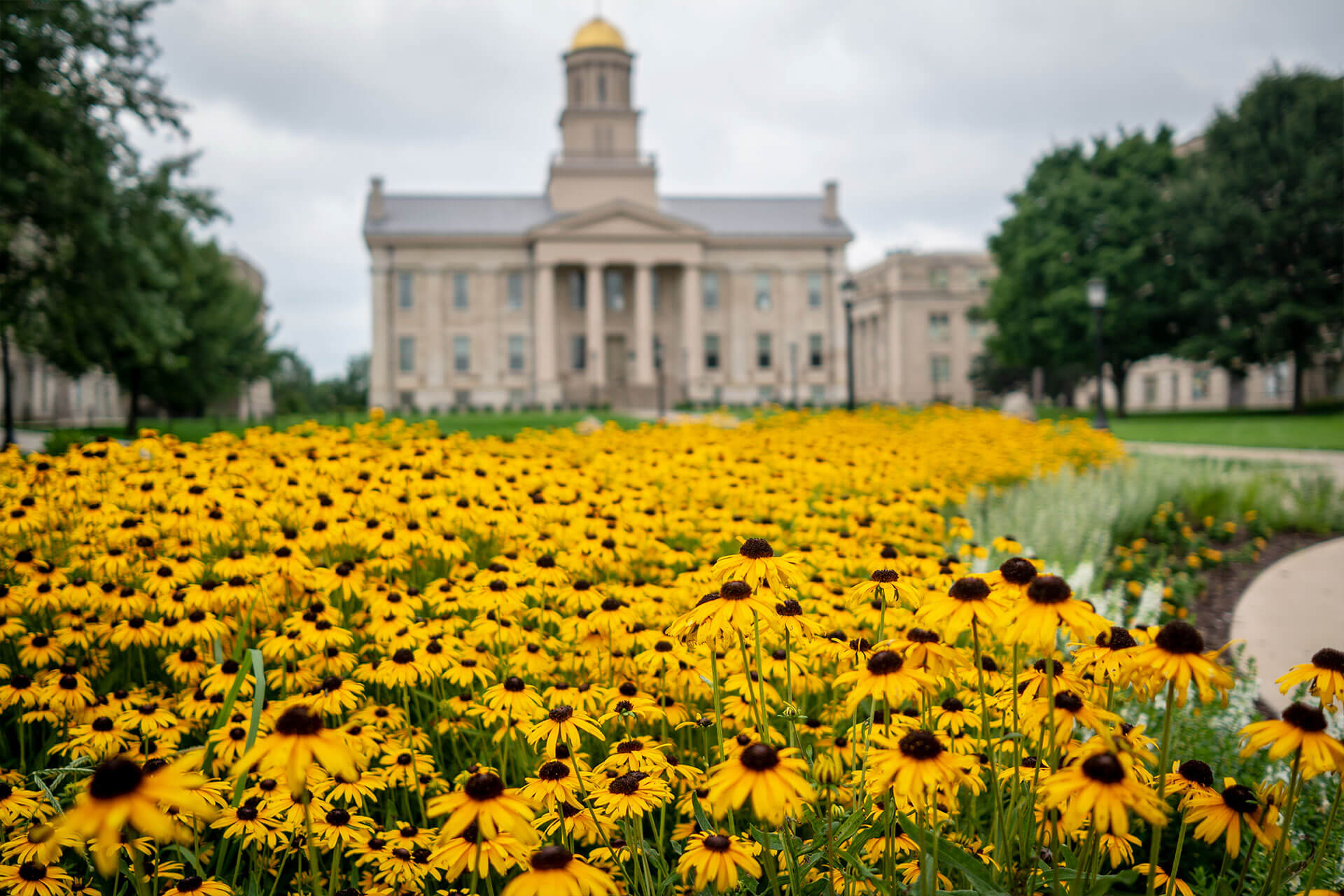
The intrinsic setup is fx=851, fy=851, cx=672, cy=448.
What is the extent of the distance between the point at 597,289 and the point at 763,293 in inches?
497

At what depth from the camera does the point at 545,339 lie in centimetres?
5775

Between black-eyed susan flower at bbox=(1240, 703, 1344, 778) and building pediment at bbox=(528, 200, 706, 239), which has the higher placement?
building pediment at bbox=(528, 200, 706, 239)

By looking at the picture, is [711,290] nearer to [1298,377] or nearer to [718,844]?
[1298,377]

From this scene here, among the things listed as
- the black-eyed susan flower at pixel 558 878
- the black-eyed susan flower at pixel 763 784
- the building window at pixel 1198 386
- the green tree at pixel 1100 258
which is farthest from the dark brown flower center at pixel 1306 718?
the building window at pixel 1198 386

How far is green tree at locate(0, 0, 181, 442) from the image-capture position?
16.7 metres

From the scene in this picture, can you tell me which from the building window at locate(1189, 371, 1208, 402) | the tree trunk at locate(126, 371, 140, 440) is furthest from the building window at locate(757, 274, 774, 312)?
the tree trunk at locate(126, 371, 140, 440)

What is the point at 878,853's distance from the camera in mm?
2334

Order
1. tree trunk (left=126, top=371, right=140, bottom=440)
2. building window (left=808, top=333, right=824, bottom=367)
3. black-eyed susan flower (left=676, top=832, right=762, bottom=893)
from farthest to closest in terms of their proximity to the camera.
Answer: building window (left=808, top=333, right=824, bottom=367) < tree trunk (left=126, top=371, right=140, bottom=440) < black-eyed susan flower (left=676, top=832, right=762, bottom=893)

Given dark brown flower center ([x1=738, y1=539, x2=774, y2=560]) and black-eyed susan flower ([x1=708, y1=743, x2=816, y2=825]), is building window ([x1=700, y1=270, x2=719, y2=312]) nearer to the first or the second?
dark brown flower center ([x1=738, y1=539, x2=774, y2=560])

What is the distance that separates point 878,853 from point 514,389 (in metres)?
58.6

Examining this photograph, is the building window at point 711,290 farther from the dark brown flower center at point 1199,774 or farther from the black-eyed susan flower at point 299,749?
the black-eyed susan flower at point 299,749

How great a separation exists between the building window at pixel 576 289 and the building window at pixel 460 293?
7.21m

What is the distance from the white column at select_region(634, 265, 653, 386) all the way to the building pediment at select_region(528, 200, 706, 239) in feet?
8.31

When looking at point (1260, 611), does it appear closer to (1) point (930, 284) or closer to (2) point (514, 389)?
(2) point (514, 389)
